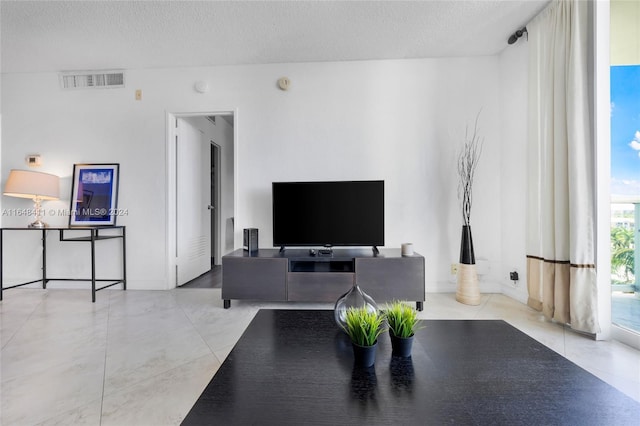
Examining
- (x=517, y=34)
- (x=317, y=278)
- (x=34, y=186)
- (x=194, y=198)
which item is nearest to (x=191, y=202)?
(x=194, y=198)

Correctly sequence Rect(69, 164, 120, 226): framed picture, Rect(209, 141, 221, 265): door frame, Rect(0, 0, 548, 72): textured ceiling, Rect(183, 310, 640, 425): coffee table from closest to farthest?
Rect(183, 310, 640, 425): coffee table < Rect(0, 0, 548, 72): textured ceiling < Rect(69, 164, 120, 226): framed picture < Rect(209, 141, 221, 265): door frame

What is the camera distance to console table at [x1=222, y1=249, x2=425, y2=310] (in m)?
2.40

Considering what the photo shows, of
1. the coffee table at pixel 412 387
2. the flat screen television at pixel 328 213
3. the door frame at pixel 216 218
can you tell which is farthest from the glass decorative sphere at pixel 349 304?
the door frame at pixel 216 218

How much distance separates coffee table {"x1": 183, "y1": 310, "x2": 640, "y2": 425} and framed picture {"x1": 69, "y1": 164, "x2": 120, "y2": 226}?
2903 mm

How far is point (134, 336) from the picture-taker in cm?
191

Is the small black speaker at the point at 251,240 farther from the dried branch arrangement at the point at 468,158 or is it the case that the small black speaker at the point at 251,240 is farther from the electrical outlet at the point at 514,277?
the electrical outlet at the point at 514,277

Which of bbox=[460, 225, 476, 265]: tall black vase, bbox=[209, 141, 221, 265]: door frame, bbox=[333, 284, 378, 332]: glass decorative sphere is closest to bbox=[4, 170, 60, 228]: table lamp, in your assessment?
bbox=[209, 141, 221, 265]: door frame

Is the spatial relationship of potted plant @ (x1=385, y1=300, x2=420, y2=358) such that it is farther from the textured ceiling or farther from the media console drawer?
the textured ceiling

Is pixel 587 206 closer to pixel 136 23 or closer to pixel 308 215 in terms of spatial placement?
pixel 308 215

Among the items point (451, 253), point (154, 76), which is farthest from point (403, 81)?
point (154, 76)

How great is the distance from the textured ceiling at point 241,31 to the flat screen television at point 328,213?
1.36 meters

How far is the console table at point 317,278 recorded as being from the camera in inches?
94.6

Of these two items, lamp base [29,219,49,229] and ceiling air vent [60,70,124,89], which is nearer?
lamp base [29,219,49,229]

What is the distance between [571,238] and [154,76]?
416 cm
